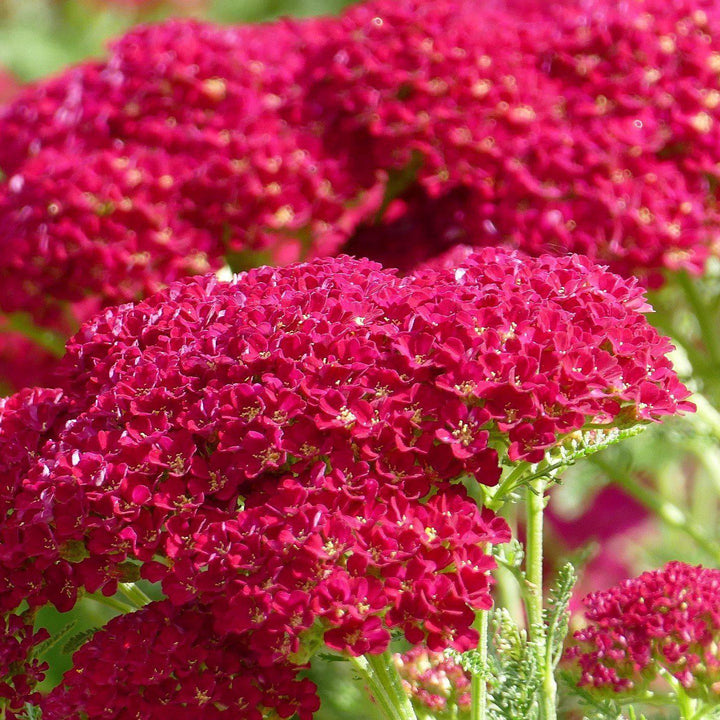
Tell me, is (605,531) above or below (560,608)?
below

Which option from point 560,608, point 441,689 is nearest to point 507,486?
point 560,608

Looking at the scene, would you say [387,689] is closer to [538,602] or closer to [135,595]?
[538,602]

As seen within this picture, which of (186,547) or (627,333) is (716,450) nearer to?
(627,333)

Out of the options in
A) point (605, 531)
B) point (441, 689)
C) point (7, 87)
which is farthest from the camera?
point (7, 87)

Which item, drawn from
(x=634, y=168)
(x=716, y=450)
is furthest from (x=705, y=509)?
(x=634, y=168)

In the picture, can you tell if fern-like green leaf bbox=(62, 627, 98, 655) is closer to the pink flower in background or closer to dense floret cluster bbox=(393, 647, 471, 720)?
dense floret cluster bbox=(393, 647, 471, 720)
